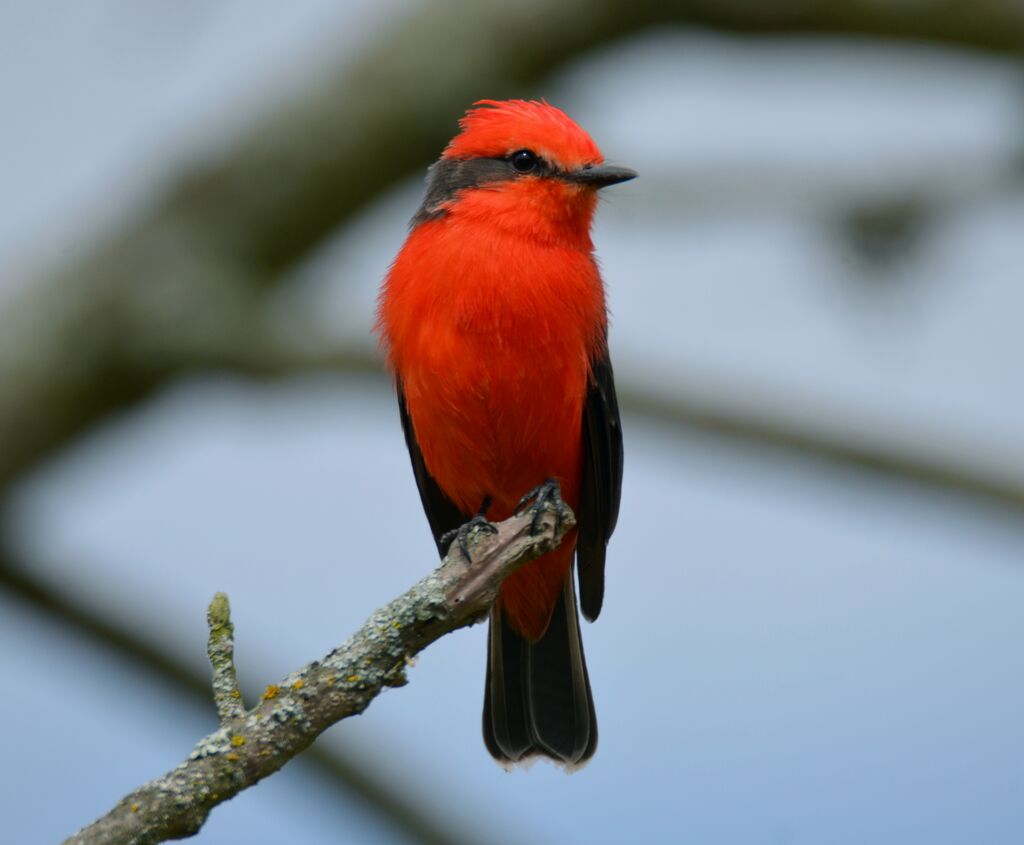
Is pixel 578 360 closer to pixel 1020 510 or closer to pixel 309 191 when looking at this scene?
pixel 1020 510

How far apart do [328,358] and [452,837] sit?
2.15 metres

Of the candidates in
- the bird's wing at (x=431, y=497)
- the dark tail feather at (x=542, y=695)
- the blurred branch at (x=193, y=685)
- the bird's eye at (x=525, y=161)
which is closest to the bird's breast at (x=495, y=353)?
the bird's wing at (x=431, y=497)

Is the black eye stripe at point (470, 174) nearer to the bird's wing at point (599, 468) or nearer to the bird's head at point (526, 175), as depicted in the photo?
the bird's head at point (526, 175)

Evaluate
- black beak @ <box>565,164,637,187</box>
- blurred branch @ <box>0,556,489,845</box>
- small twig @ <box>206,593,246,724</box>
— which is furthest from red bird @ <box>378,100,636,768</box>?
small twig @ <box>206,593,246,724</box>

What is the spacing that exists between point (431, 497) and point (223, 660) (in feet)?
8.34

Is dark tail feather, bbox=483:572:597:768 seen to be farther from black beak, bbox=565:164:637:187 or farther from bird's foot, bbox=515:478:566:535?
black beak, bbox=565:164:637:187

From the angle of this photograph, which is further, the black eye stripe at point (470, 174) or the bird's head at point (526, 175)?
the black eye stripe at point (470, 174)

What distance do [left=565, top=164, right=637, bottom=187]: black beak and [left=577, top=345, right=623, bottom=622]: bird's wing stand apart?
2.05 ft

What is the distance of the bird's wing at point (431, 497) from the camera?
6.02 m

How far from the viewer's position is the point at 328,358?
21.9 feet

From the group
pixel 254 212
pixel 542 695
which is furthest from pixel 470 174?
pixel 542 695

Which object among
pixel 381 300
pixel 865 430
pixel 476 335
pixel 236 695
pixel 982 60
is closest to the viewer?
pixel 236 695

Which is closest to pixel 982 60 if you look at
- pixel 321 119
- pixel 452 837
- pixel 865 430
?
pixel 865 430

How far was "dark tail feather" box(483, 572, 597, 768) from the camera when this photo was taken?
245 inches
